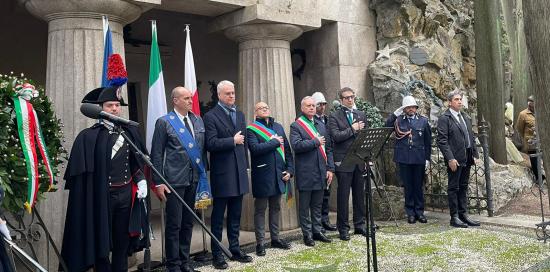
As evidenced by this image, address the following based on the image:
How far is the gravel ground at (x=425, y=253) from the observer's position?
5.59 m

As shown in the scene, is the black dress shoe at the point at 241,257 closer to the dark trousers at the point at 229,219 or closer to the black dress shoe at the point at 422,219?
the dark trousers at the point at 229,219

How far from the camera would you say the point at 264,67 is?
7.72 metres

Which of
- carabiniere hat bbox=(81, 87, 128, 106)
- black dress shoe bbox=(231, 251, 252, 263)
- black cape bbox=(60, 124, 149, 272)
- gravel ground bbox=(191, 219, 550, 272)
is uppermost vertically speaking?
carabiniere hat bbox=(81, 87, 128, 106)

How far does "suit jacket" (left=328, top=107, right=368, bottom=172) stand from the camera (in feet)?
22.3

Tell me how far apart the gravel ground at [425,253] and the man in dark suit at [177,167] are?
573 millimetres

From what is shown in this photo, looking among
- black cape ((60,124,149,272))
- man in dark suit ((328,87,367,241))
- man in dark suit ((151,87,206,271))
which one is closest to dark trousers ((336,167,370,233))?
man in dark suit ((328,87,367,241))

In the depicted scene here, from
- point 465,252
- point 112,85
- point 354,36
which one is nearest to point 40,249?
point 112,85

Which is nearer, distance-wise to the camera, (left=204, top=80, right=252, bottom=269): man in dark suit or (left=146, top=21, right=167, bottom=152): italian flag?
(left=204, top=80, right=252, bottom=269): man in dark suit

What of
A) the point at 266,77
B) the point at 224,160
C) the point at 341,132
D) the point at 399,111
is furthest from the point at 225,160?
the point at 399,111

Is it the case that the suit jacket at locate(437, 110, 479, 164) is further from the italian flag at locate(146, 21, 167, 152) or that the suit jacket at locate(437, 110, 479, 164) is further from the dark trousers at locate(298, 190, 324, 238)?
the italian flag at locate(146, 21, 167, 152)

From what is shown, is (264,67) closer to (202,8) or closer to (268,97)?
(268,97)

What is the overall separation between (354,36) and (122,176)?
5.68m

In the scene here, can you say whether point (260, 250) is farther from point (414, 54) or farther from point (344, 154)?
point (414, 54)

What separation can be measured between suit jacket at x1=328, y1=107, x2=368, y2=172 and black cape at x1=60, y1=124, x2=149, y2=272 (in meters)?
3.08
